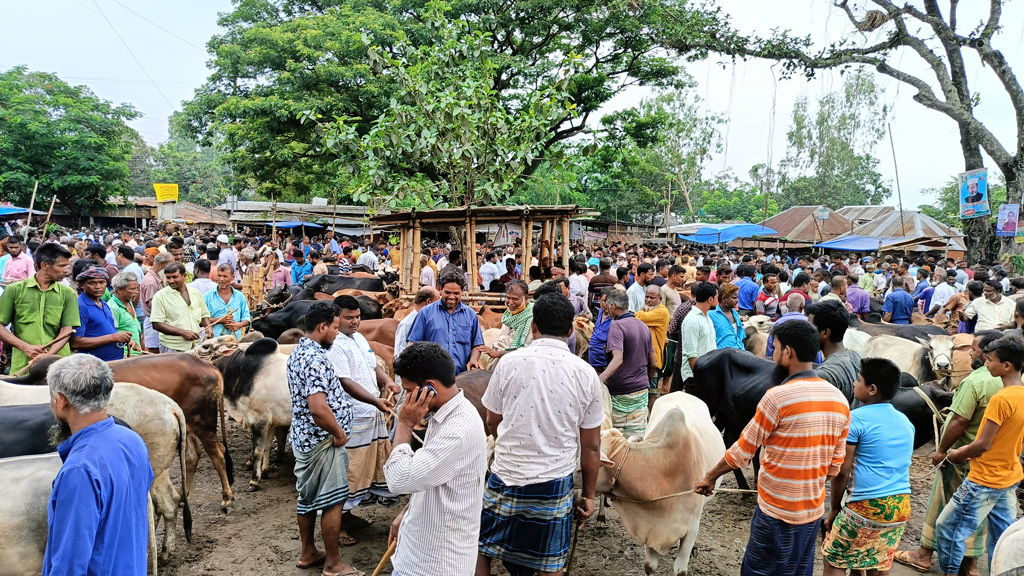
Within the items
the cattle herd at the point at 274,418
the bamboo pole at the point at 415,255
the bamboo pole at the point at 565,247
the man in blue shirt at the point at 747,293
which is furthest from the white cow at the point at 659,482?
the man in blue shirt at the point at 747,293

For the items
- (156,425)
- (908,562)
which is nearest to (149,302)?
(156,425)

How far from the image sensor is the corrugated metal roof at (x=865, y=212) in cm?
3297

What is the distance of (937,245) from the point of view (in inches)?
973

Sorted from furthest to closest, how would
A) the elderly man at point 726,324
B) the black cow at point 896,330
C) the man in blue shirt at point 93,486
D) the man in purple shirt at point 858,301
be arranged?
the man in purple shirt at point 858,301, the black cow at point 896,330, the elderly man at point 726,324, the man in blue shirt at point 93,486

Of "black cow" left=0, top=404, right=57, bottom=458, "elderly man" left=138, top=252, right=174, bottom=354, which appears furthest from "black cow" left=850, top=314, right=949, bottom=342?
"elderly man" left=138, top=252, right=174, bottom=354

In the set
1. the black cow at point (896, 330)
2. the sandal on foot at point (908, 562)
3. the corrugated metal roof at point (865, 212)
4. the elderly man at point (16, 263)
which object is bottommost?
the sandal on foot at point (908, 562)

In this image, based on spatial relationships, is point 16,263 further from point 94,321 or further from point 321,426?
point 321,426

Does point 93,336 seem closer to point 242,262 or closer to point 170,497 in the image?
point 170,497

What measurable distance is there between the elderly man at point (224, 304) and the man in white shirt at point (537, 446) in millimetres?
5034

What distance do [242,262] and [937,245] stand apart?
83.4 ft

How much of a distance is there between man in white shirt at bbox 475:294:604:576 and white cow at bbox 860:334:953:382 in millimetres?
5052

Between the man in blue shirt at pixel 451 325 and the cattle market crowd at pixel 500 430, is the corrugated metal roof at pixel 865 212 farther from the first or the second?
the man in blue shirt at pixel 451 325

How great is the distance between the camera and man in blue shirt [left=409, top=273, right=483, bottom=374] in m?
5.63

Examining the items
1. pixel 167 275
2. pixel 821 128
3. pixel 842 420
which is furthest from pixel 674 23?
pixel 821 128
